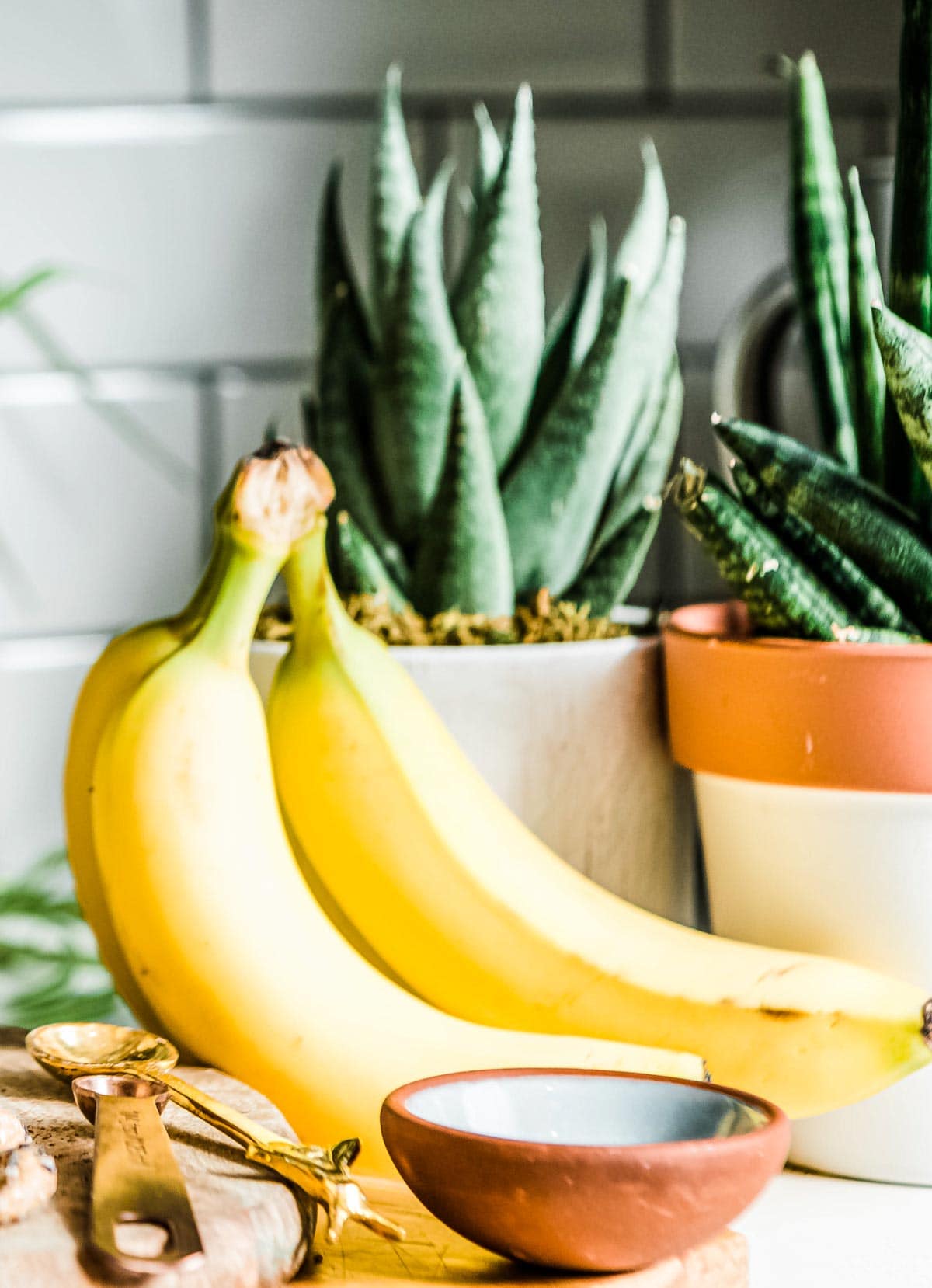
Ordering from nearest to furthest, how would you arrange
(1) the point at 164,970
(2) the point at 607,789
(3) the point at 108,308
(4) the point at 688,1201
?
1. (4) the point at 688,1201
2. (1) the point at 164,970
3. (2) the point at 607,789
4. (3) the point at 108,308

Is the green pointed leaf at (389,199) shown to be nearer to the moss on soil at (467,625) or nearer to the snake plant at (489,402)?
the snake plant at (489,402)

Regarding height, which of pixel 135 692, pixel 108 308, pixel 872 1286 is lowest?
pixel 872 1286

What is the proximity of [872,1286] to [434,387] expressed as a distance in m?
0.36

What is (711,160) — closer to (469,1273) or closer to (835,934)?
(835,934)

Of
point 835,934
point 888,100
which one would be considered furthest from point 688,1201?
point 888,100

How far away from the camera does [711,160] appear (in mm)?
739

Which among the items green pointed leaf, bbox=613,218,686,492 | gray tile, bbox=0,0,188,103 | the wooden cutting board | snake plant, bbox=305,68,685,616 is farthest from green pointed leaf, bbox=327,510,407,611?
gray tile, bbox=0,0,188,103

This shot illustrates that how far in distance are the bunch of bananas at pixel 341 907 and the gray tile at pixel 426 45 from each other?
360 millimetres

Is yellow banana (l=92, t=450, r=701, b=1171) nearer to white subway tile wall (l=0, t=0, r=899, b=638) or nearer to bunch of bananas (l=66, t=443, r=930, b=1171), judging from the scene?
bunch of bananas (l=66, t=443, r=930, b=1171)

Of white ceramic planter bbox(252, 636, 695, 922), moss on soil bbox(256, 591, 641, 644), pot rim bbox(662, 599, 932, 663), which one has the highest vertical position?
pot rim bbox(662, 599, 932, 663)

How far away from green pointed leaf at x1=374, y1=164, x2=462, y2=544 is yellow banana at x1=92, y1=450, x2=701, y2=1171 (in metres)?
0.10

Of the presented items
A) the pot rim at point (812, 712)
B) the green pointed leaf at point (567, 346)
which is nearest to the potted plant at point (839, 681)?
the pot rim at point (812, 712)

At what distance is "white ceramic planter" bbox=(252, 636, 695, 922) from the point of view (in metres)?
0.51

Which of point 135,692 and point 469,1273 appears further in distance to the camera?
point 135,692
